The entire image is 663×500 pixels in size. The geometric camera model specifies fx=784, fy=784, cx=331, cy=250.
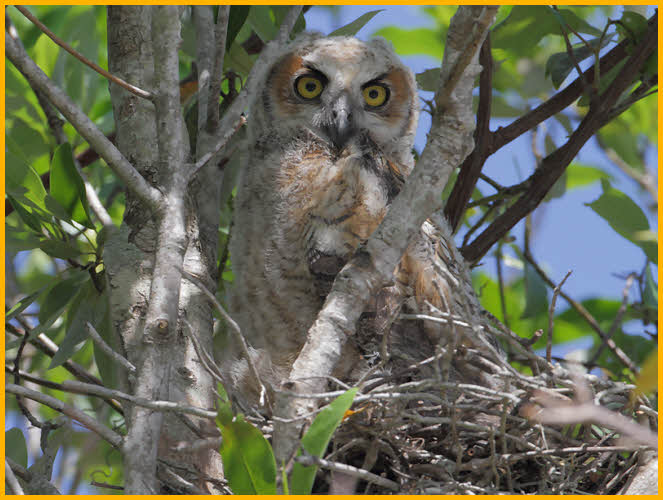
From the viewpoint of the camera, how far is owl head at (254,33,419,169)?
2916 millimetres

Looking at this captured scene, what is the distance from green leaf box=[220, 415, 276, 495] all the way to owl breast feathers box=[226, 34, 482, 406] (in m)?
0.90

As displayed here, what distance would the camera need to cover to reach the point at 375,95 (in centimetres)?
304

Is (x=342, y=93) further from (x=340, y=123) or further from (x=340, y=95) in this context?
(x=340, y=123)

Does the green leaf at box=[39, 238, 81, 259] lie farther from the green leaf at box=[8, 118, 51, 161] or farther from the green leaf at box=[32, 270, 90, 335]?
the green leaf at box=[8, 118, 51, 161]

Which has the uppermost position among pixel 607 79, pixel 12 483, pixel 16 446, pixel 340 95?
pixel 607 79

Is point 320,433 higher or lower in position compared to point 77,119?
lower

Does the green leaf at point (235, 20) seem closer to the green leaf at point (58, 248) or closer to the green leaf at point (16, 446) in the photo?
the green leaf at point (58, 248)

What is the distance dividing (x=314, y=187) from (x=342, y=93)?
1.42 ft

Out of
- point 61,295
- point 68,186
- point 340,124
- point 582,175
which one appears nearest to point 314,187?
point 340,124

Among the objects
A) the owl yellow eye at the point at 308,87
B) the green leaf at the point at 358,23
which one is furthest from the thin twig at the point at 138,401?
the green leaf at the point at 358,23

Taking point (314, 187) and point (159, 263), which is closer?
point (159, 263)

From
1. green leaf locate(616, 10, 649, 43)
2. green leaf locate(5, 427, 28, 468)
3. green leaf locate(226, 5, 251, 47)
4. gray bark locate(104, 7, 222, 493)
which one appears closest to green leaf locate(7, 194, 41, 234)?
gray bark locate(104, 7, 222, 493)

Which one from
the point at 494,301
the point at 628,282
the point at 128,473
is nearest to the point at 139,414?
the point at 128,473

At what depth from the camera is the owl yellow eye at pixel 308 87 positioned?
9.85 ft
